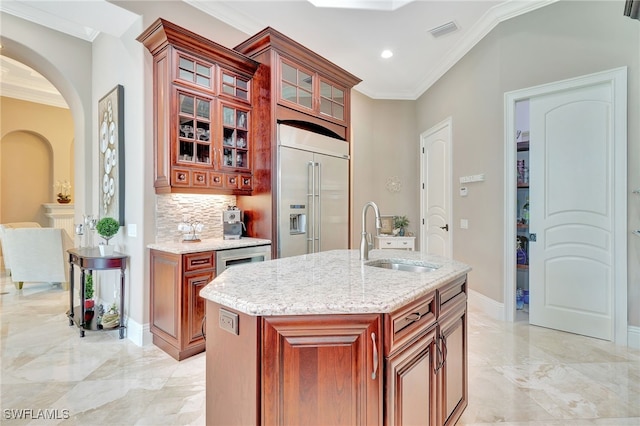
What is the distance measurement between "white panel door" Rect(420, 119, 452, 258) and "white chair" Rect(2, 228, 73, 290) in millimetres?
5506

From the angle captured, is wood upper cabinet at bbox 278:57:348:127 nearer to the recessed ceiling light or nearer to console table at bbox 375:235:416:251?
the recessed ceiling light

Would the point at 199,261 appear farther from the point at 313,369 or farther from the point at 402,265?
the point at 313,369

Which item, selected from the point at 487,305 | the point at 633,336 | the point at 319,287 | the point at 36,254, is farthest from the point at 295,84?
the point at 36,254

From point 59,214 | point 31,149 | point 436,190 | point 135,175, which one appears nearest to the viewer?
point 135,175

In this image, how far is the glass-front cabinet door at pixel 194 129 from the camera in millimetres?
2889

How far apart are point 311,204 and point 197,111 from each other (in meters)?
1.48

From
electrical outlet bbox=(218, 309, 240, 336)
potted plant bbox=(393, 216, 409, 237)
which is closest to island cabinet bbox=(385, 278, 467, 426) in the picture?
electrical outlet bbox=(218, 309, 240, 336)

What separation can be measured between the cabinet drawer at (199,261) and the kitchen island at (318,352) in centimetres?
139

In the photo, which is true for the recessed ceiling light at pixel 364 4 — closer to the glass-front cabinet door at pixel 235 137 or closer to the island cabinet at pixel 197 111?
the island cabinet at pixel 197 111

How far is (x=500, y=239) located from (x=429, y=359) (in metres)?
2.60

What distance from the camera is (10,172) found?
610 cm

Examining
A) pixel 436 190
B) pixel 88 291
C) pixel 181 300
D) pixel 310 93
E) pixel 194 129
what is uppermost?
pixel 310 93

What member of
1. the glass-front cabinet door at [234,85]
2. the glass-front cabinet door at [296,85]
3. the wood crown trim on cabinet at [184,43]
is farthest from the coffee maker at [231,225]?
the wood crown trim on cabinet at [184,43]

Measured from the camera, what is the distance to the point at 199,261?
8.79 ft
